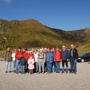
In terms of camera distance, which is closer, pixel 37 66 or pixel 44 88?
pixel 44 88

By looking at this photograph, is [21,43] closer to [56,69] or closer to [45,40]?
[45,40]

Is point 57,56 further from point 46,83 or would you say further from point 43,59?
point 46,83

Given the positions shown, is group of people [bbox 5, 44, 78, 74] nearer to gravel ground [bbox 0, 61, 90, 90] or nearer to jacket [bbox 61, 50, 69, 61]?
jacket [bbox 61, 50, 69, 61]

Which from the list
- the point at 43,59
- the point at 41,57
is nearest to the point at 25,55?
the point at 41,57

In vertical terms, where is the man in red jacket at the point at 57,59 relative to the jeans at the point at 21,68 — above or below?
above

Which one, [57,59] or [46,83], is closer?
[46,83]

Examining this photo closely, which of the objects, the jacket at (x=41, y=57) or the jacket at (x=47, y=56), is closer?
the jacket at (x=41, y=57)

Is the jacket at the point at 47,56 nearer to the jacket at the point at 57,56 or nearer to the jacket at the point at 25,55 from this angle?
the jacket at the point at 57,56

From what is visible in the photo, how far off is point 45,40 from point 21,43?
1820 cm

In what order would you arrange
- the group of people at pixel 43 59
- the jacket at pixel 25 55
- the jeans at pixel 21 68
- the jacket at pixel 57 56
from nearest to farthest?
the group of people at pixel 43 59 → the jeans at pixel 21 68 → the jacket at pixel 57 56 → the jacket at pixel 25 55

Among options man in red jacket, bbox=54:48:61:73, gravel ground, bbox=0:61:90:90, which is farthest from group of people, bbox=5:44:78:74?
gravel ground, bbox=0:61:90:90

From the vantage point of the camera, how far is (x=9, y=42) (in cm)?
12625

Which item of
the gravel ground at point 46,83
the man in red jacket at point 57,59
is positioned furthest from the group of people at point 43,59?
the gravel ground at point 46,83

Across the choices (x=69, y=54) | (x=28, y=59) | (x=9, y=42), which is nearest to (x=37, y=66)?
(x=28, y=59)
